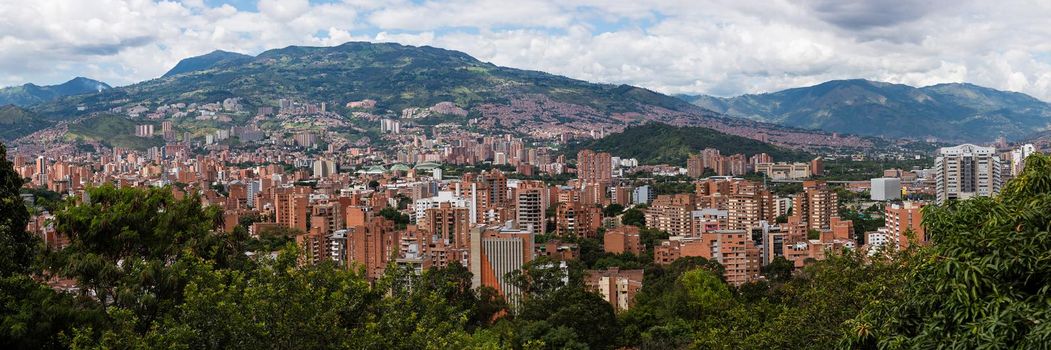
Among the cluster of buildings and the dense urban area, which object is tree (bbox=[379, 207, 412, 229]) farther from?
the dense urban area

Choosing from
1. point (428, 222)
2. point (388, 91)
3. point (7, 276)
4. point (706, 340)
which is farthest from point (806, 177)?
point (388, 91)

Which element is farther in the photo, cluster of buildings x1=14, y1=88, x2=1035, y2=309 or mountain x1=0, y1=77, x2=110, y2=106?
mountain x1=0, y1=77, x2=110, y2=106

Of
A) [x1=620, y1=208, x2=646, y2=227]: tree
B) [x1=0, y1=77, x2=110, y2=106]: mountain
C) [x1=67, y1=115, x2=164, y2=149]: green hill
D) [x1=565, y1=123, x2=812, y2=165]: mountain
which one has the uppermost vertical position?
[x1=0, y1=77, x2=110, y2=106]: mountain

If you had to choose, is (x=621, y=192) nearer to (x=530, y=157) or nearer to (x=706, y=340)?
(x=530, y=157)

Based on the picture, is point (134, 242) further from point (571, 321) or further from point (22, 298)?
point (571, 321)

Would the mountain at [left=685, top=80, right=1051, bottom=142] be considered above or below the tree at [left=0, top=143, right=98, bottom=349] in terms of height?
above

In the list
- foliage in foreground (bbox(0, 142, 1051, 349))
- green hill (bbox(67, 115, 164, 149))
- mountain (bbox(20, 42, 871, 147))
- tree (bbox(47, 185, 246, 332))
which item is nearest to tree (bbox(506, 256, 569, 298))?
foliage in foreground (bbox(0, 142, 1051, 349))

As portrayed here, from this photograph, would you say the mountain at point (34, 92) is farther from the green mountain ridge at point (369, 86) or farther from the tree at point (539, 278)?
the tree at point (539, 278)
